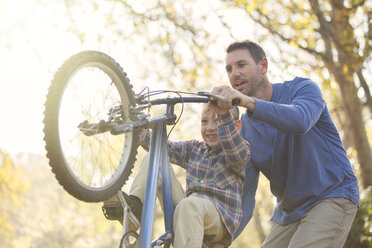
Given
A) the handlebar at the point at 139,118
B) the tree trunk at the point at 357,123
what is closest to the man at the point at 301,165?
the handlebar at the point at 139,118

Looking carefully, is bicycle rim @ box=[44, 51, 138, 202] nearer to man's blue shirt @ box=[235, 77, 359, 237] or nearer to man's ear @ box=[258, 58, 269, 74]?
man's blue shirt @ box=[235, 77, 359, 237]

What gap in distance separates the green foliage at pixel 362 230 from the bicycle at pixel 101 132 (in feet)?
12.5

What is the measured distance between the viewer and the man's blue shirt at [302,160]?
8.69ft

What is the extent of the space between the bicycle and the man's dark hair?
38.9 inches

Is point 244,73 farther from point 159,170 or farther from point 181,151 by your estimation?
point 159,170

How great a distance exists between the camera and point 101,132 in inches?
80.3

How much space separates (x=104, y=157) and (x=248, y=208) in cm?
111

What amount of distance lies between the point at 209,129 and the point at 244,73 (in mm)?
533

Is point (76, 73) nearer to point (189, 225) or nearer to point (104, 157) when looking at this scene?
point (104, 157)

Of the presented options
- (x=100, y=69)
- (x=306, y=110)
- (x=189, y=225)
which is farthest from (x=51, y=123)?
(x=306, y=110)

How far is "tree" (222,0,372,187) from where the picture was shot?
6.72 meters

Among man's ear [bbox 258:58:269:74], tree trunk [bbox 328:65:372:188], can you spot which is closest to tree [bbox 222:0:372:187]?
tree trunk [bbox 328:65:372:188]

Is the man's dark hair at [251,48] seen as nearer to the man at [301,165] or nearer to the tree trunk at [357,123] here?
the man at [301,165]

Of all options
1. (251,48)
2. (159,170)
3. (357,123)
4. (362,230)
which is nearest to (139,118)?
(159,170)
